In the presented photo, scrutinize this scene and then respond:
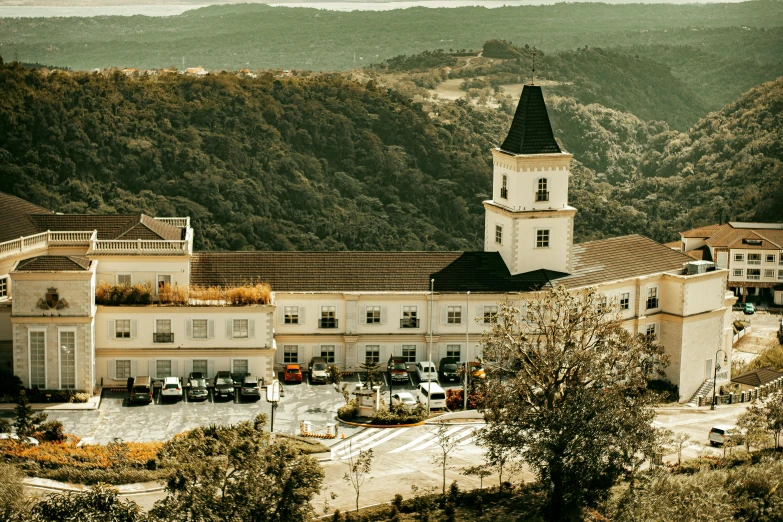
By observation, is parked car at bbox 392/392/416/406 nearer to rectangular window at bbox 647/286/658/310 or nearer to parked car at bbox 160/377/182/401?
parked car at bbox 160/377/182/401

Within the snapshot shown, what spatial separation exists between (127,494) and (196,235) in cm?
5514

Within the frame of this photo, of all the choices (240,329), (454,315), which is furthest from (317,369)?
(454,315)

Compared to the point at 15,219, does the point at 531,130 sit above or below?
above

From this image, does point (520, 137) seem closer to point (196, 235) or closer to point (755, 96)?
point (196, 235)

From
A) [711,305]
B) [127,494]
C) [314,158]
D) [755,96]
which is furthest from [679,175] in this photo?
[127,494]

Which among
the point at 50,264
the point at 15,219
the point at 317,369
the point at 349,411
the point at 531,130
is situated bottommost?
the point at 349,411

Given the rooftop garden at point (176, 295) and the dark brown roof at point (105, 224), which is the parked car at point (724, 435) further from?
the dark brown roof at point (105, 224)

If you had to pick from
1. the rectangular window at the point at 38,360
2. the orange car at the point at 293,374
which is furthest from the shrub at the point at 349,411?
the rectangular window at the point at 38,360

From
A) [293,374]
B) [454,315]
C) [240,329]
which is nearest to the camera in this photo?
[240,329]

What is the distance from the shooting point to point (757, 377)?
3381 inches

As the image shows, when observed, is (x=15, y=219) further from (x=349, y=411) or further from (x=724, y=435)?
(x=724, y=435)

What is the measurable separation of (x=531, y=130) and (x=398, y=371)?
15049 millimetres

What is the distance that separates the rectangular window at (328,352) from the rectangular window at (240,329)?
507 centimetres

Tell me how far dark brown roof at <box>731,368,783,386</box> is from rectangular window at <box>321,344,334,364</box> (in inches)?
1002
